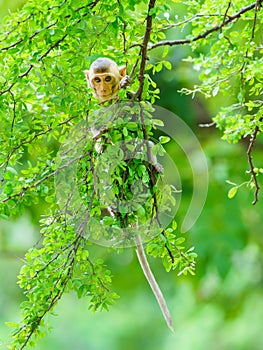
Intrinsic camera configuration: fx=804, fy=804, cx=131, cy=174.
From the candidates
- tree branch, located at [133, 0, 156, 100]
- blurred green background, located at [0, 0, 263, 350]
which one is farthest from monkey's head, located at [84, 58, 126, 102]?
blurred green background, located at [0, 0, 263, 350]

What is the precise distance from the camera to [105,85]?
1.40 metres

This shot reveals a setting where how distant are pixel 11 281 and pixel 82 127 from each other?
2.75m

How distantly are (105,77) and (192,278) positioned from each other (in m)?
1.82

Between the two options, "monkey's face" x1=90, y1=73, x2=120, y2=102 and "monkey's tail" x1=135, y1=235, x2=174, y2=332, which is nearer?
"monkey's tail" x1=135, y1=235, x2=174, y2=332

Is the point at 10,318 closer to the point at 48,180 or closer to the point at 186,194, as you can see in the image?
the point at 186,194

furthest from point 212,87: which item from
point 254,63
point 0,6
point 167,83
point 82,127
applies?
point 167,83

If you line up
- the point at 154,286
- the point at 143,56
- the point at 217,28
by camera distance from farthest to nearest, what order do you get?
1. the point at 217,28
2. the point at 154,286
3. the point at 143,56

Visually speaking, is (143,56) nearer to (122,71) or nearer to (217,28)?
(122,71)

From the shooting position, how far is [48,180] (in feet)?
4.40

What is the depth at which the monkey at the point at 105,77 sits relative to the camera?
4.58ft

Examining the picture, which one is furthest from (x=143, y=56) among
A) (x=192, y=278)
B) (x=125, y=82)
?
(x=192, y=278)

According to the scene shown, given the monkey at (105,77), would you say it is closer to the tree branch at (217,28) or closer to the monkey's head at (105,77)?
the monkey's head at (105,77)

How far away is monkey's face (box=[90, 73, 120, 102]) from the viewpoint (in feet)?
4.58

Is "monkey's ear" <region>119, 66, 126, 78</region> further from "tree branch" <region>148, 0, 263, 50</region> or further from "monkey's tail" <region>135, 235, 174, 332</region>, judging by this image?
"monkey's tail" <region>135, 235, 174, 332</region>
